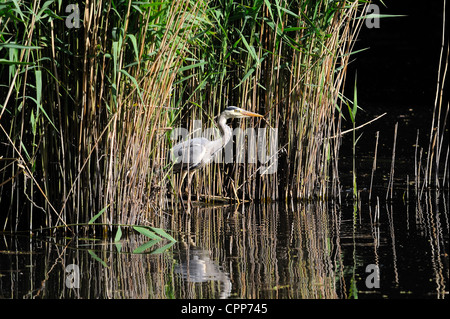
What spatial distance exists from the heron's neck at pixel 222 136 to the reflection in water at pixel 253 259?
644 millimetres

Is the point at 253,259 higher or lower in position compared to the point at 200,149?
lower

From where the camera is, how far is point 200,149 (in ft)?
21.1

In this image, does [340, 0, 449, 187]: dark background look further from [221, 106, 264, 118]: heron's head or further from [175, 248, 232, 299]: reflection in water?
[175, 248, 232, 299]: reflection in water

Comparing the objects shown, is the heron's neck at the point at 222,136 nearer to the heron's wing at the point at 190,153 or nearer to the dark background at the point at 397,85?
the heron's wing at the point at 190,153

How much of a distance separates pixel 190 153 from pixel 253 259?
176cm

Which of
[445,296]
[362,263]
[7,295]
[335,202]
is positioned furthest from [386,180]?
[7,295]

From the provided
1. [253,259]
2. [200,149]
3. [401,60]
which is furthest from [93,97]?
[401,60]

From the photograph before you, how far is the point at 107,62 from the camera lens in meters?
5.03

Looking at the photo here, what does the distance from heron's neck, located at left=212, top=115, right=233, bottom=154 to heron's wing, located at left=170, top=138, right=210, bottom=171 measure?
9 centimetres

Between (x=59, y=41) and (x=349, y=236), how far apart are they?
240 cm

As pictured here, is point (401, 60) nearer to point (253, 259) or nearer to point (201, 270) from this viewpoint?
point (253, 259)

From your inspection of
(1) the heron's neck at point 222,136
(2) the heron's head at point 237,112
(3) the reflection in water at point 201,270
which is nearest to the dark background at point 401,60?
(1) the heron's neck at point 222,136

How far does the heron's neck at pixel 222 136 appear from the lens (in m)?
6.60
